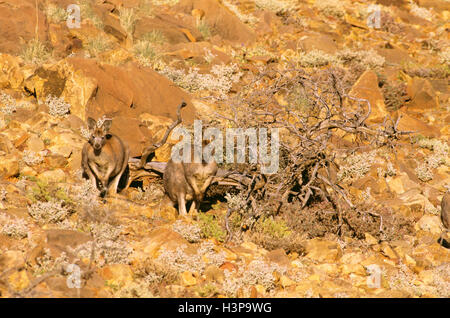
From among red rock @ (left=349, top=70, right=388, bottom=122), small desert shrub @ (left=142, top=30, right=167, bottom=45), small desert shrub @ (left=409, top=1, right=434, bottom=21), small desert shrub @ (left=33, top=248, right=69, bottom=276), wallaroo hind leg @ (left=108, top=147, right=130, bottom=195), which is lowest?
small desert shrub @ (left=33, top=248, right=69, bottom=276)

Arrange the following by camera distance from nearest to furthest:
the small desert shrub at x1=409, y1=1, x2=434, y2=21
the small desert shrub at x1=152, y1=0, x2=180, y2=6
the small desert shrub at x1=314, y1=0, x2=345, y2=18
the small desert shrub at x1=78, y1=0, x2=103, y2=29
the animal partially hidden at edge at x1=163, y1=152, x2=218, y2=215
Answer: the animal partially hidden at edge at x1=163, y1=152, x2=218, y2=215 < the small desert shrub at x1=78, y1=0, x2=103, y2=29 < the small desert shrub at x1=152, y1=0, x2=180, y2=6 < the small desert shrub at x1=314, y1=0, x2=345, y2=18 < the small desert shrub at x1=409, y1=1, x2=434, y2=21

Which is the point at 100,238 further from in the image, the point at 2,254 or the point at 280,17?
the point at 280,17

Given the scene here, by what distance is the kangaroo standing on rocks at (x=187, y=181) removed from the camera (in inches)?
363

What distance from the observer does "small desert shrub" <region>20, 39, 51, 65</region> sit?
14.1 metres

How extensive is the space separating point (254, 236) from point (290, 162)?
2024 millimetres

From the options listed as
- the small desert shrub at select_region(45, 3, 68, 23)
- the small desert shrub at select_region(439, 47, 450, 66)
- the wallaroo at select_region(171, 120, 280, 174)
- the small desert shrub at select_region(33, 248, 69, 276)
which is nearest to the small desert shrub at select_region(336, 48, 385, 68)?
the small desert shrub at select_region(439, 47, 450, 66)

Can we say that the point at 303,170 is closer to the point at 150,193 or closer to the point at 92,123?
the point at 150,193

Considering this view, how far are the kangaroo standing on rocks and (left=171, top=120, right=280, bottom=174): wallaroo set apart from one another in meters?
0.11

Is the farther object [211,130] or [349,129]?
[211,130]

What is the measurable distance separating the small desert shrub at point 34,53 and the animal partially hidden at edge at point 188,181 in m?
6.61

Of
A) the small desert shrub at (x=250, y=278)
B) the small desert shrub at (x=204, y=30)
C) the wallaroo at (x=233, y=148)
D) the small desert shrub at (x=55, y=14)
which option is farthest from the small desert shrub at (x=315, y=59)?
the small desert shrub at (x=250, y=278)

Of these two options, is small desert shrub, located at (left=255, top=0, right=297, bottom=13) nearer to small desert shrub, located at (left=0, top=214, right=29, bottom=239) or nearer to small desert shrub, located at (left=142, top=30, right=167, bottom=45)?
small desert shrub, located at (left=142, top=30, right=167, bottom=45)

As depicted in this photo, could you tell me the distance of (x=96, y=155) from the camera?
31.9 feet

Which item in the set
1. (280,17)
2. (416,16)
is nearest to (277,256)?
(280,17)
